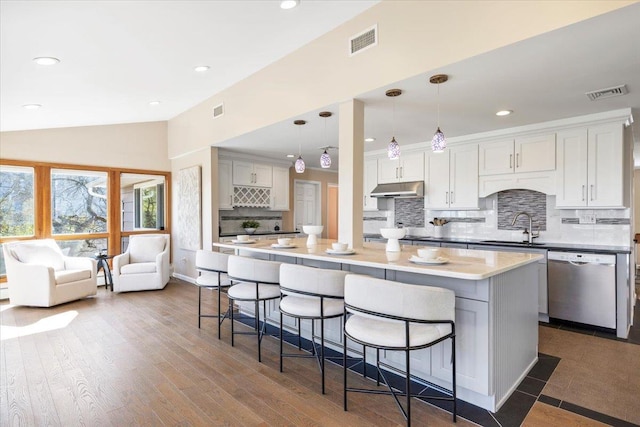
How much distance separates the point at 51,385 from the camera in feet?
8.50

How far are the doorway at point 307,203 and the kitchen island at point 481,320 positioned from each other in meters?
5.39

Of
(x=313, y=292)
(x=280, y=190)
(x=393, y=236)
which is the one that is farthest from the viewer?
(x=280, y=190)

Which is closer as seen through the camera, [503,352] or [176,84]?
[503,352]

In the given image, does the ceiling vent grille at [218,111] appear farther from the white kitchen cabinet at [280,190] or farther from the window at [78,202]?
the window at [78,202]

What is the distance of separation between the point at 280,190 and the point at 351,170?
13.4 ft

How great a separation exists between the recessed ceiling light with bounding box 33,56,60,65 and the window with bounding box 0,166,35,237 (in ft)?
10.2

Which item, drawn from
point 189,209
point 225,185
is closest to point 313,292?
point 225,185

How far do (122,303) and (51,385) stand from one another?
96.5 inches

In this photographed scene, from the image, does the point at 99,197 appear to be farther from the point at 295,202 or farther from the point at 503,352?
the point at 503,352

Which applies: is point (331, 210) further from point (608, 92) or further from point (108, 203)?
point (608, 92)

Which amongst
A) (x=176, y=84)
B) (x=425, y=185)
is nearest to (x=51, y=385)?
(x=176, y=84)

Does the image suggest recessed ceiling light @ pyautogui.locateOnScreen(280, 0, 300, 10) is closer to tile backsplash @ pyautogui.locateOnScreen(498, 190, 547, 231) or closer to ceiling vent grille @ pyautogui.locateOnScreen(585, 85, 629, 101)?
ceiling vent grille @ pyautogui.locateOnScreen(585, 85, 629, 101)

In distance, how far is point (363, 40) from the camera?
306cm

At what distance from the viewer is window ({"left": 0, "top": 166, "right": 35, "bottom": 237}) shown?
17.1 feet
